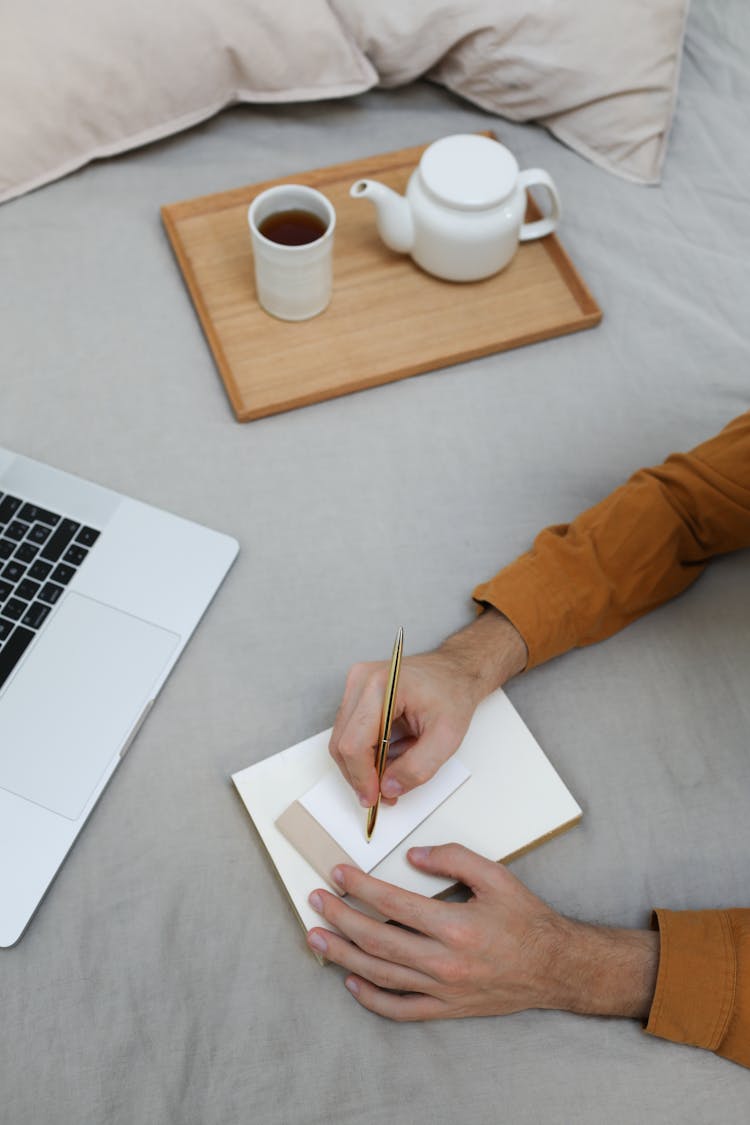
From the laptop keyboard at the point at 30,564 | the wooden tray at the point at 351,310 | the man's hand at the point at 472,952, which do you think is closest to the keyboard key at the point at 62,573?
the laptop keyboard at the point at 30,564

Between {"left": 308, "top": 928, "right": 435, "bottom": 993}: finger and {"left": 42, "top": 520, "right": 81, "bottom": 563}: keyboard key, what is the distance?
14.1 inches

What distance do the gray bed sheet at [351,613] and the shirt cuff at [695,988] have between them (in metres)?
0.02

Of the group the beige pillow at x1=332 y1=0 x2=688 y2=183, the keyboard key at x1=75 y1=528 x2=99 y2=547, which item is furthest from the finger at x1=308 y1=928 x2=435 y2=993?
the beige pillow at x1=332 y1=0 x2=688 y2=183

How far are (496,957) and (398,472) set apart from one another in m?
0.42

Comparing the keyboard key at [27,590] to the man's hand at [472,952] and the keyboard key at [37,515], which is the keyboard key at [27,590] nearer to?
the keyboard key at [37,515]

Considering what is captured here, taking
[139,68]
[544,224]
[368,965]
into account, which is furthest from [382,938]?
[139,68]

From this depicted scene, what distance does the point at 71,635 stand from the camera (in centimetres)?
74

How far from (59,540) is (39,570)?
0.03 m

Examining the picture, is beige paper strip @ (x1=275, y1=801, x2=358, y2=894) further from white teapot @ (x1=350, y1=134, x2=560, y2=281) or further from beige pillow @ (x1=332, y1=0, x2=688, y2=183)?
beige pillow @ (x1=332, y1=0, x2=688, y2=183)

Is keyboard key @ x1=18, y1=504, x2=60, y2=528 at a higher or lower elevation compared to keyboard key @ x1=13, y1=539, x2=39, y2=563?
higher

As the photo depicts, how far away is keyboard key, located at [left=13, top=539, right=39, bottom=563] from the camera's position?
76 centimetres

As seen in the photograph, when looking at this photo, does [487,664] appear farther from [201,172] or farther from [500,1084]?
[201,172]

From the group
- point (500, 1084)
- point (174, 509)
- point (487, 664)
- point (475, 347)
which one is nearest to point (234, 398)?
point (174, 509)

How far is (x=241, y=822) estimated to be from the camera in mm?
708
